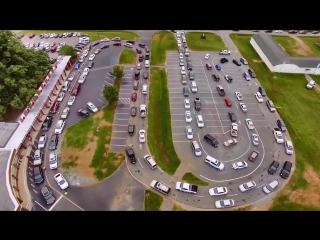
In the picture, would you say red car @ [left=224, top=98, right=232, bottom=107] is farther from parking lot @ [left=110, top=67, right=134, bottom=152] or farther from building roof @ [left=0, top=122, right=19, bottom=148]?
building roof @ [left=0, top=122, right=19, bottom=148]

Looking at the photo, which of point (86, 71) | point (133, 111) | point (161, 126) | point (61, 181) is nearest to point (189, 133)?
point (161, 126)

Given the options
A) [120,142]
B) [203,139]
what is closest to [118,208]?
[120,142]

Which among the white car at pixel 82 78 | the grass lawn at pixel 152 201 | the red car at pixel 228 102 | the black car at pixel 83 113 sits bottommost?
the grass lawn at pixel 152 201

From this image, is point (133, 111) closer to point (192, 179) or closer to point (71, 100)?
point (71, 100)

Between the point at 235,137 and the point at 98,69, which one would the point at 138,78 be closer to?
the point at 98,69

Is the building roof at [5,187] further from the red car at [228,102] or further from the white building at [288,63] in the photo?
the white building at [288,63]

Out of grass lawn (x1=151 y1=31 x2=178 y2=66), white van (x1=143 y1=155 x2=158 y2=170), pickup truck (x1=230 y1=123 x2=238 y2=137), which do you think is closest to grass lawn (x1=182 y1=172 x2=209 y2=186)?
white van (x1=143 y1=155 x2=158 y2=170)

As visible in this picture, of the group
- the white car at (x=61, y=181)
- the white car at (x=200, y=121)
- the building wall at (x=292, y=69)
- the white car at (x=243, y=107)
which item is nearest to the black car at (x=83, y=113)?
the white car at (x=61, y=181)
